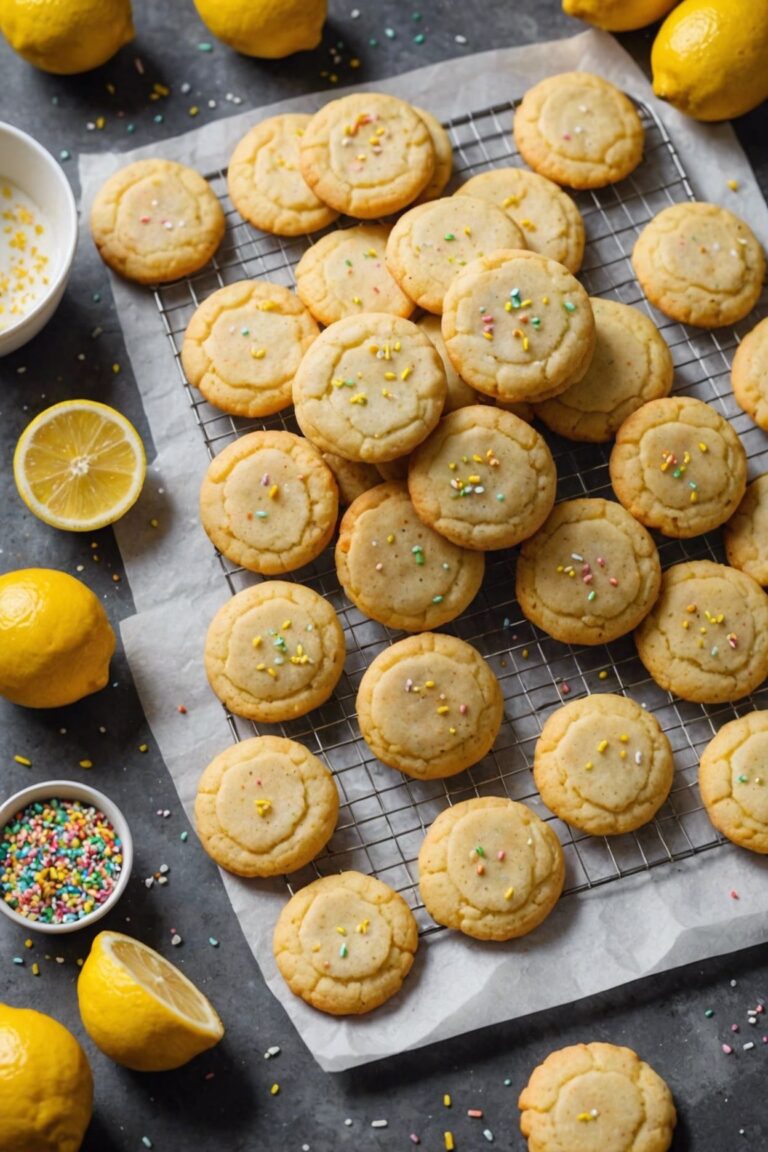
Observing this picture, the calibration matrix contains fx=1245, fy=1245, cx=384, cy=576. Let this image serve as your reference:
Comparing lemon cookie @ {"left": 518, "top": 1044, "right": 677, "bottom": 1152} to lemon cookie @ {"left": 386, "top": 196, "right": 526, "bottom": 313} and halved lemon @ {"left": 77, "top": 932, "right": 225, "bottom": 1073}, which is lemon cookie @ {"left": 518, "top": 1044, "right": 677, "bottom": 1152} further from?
lemon cookie @ {"left": 386, "top": 196, "right": 526, "bottom": 313}

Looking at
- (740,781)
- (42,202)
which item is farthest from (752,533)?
(42,202)

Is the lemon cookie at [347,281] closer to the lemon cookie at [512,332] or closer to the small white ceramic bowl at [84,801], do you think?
the lemon cookie at [512,332]

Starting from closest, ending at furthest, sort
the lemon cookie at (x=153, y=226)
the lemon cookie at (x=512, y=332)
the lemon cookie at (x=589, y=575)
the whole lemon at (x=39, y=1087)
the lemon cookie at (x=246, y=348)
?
the whole lemon at (x=39, y=1087), the lemon cookie at (x=512, y=332), the lemon cookie at (x=589, y=575), the lemon cookie at (x=246, y=348), the lemon cookie at (x=153, y=226)

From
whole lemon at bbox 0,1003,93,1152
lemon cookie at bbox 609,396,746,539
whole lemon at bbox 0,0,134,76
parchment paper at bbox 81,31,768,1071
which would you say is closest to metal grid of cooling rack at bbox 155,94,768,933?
parchment paper at bbox 81,31,768,1071

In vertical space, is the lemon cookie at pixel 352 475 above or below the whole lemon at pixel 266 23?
below

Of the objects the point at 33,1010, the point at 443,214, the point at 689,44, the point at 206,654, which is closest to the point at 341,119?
the point at 443,214

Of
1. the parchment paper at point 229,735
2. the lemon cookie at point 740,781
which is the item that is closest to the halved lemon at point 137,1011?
the parchment paper at point 229,735
